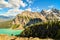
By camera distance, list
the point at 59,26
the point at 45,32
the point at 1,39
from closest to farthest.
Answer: the point at 1,39
the point at 59,26
the point at 45,32

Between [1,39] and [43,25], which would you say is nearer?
[1,39]

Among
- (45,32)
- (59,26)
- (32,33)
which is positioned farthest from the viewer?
(32,33)

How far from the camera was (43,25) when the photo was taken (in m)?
80.9

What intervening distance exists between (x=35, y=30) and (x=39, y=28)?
316cm

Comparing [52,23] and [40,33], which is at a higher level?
[52,23]

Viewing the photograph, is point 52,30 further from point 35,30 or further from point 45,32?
point 35,30

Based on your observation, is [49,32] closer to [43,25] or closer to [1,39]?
[43,25]

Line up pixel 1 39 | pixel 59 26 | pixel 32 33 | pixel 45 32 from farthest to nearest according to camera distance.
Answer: pixel 32 33, pixel 45 32, pixel 59 26, pixel 1 39

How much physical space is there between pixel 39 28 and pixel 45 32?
Result: 5.67 meters

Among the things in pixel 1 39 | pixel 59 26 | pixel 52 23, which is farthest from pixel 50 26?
pixel 1 39

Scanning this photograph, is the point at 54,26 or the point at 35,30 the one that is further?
the point at 35,30

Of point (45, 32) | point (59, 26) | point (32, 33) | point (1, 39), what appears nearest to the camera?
point (1, 39)

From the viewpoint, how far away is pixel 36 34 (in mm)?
79000

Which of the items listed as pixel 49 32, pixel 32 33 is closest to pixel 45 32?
pixel 49 32
